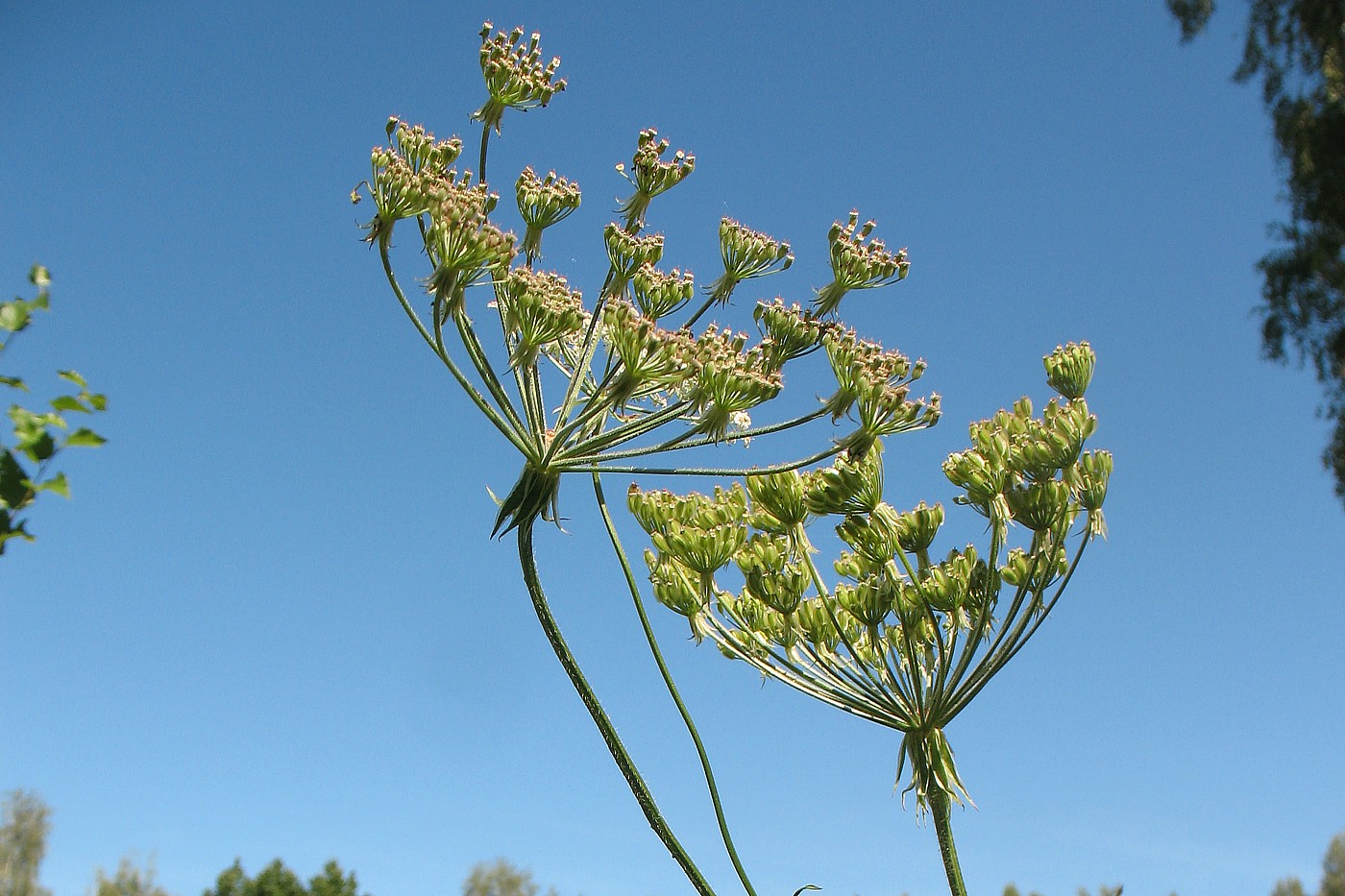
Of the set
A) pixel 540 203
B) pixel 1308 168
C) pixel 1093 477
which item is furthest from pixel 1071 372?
pixel 1308 168

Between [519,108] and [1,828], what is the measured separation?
48.4 metres

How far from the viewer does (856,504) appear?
5.52 m

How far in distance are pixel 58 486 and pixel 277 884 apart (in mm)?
61289

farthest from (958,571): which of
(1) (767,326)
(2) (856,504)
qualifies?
(1) (767,326)

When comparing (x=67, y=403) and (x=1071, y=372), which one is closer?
(x=67, y=403)

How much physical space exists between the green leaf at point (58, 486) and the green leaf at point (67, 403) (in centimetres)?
18

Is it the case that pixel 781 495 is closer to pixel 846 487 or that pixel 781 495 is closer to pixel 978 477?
pixel 846 487

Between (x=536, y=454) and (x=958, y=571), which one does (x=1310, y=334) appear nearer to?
(x=958, y=571)

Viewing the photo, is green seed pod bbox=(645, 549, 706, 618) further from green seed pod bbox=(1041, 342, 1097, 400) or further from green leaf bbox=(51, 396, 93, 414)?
green leaf bbox=(51, 396, 93, 414)

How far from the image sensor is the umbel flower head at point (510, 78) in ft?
17.6

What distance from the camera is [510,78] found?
537cm

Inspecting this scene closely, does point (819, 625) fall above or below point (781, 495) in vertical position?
below

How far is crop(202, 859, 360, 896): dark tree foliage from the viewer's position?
2194 inches

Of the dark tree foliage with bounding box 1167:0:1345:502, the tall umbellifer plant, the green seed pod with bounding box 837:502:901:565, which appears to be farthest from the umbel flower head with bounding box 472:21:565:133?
the dark tree foliage with bounding box 1167:0:1345:502
